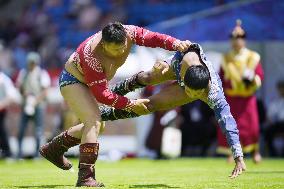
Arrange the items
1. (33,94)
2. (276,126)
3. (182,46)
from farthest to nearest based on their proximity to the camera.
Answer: (276,126) → (33,94) → (182,46)

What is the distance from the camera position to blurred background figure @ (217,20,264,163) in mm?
14945

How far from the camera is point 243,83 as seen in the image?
1513 centimetres

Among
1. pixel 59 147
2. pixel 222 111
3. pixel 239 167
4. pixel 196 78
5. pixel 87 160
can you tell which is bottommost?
pixel 239 167

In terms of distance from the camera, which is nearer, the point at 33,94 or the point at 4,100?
the point at 4,100

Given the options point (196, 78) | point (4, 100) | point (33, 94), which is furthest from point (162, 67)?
point (33, 94)

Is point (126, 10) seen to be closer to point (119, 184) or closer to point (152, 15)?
point (152, 15)

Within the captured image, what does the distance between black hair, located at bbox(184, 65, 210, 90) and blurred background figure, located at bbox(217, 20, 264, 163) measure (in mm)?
5929

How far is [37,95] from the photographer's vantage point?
59.6 feet

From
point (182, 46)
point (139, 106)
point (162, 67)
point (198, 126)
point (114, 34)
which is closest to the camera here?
point (114, 34)

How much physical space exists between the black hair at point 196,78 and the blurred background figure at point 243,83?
593 cm

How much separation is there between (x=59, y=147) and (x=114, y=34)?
204 centimetres

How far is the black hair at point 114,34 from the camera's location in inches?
343

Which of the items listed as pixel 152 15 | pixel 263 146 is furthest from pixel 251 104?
pixel 152 15

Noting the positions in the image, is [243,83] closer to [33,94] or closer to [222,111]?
[33,94]
